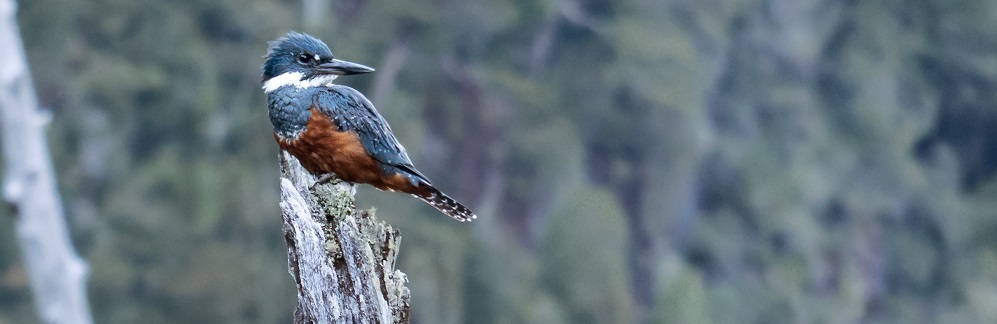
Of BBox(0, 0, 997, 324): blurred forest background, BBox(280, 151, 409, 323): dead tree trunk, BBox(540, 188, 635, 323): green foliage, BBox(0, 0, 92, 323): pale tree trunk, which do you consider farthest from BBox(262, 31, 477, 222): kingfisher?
BBox(540, 188, 635, 323): green foliage

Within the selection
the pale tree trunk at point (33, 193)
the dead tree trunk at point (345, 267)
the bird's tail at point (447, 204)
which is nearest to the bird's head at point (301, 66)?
the bird's tail at point (447, 204)

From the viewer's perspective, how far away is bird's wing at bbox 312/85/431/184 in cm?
520

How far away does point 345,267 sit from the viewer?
464 cm

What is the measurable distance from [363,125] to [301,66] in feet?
1.21

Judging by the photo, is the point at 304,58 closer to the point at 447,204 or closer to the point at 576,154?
the point at 447,204

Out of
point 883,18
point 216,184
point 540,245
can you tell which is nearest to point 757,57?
point 883,18

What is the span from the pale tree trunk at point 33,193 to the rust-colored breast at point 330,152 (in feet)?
25.3

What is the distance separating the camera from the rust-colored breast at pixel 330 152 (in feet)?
16.8

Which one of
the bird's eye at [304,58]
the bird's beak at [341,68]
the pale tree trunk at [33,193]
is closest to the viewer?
the bird's beak at [341,68]

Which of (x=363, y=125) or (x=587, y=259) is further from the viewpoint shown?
(x=587, y=259)

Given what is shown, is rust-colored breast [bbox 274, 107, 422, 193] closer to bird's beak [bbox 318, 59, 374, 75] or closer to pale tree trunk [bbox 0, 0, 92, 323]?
bird's beak [bbox 318, 59, 374, 75]

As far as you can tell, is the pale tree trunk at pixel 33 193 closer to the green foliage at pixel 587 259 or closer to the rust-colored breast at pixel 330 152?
the green foliage at pixel 587 259

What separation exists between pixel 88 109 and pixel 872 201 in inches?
510

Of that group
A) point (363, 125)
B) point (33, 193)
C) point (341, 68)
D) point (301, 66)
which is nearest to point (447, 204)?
point (363, 125)
